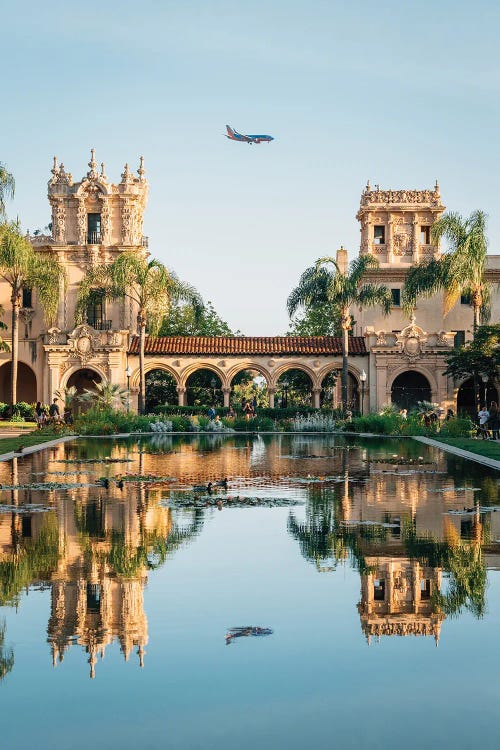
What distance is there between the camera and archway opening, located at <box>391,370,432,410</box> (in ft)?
179

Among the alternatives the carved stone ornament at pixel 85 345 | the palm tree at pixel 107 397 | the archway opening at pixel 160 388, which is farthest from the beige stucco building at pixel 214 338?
the archway opening at pixel 160 388

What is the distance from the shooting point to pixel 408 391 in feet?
179

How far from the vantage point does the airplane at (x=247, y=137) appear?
51.2 metres

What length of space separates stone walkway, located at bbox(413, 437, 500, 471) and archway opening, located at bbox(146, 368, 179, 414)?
1134 inches

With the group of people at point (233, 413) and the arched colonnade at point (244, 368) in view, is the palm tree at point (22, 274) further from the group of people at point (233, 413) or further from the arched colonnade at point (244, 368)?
the group of people at point (233, 413)

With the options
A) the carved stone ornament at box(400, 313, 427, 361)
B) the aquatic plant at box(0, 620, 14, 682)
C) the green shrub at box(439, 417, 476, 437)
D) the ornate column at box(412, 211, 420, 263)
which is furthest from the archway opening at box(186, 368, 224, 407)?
the aquatic plant at box(0, 620, 14, 682)

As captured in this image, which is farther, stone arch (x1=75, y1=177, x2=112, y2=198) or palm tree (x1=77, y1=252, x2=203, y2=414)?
stone arch (x1=75, y1=177, x2=112, y2=198)

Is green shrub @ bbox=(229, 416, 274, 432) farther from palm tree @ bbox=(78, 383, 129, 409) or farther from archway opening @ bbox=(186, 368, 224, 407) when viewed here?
archway opening @ bbox=(186, 368, 224, 407)

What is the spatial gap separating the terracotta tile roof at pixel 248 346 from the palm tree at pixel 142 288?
140 cm

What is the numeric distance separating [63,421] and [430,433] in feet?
53.3

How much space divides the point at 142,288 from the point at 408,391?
51.3 ft

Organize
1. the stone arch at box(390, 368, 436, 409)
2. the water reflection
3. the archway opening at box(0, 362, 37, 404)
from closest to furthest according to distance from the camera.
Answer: the water reflection, the stone arch at box(390, 368, 436, 409), the archway opening at box(0, 362, 37, 404)

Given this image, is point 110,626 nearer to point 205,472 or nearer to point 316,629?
point 316,629

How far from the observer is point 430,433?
1499 inches
